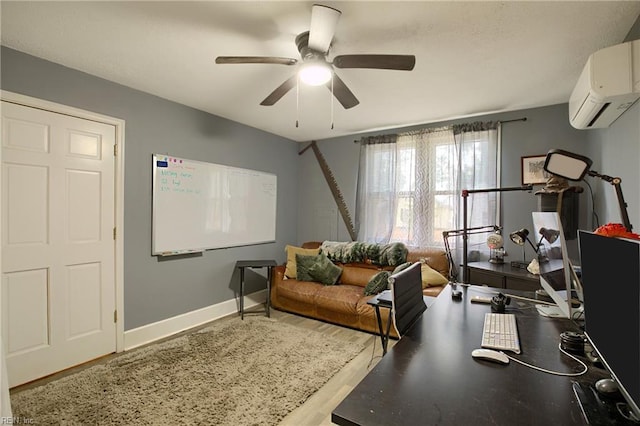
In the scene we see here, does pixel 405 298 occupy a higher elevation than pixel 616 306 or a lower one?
lower

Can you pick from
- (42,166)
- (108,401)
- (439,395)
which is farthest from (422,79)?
(108,401)

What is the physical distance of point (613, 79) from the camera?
164cm

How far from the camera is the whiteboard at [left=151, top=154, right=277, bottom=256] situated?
3.01 m

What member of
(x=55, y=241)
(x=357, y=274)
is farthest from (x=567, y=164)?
(x=55, y=241)

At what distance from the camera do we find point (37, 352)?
2227 mm

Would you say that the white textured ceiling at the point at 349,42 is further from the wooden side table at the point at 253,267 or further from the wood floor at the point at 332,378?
the wood floor at the point at 332,378

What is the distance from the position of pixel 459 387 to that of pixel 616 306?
474 millimetres

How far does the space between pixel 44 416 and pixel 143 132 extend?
2320mm

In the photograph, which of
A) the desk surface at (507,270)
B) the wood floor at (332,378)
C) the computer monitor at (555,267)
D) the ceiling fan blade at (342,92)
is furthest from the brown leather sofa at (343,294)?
the ceiling fan blade at (342,92)

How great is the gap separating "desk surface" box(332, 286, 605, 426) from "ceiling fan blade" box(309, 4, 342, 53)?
1700mm

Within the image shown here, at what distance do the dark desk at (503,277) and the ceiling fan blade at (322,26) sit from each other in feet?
7.86

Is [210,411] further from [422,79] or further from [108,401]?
[422,79]

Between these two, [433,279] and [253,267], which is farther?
[253,267]

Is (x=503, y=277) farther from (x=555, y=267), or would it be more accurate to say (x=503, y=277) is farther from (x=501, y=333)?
(x=501, y=333)
